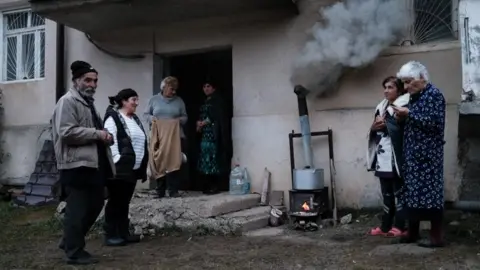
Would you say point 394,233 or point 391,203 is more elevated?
point 391,203

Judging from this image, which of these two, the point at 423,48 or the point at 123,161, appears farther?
the point at 423,48

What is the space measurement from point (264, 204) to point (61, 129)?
3.52 metres

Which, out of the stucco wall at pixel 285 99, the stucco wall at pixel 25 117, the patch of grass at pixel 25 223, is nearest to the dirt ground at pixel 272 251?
the patch of grass at pixel 25 223

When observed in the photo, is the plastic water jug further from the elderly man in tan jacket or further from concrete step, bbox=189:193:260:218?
the elderly man in tan jacket

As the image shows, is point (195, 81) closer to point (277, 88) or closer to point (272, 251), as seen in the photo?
point (277, 88)

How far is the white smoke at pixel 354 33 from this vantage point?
6859 mm

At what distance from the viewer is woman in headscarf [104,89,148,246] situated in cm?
572

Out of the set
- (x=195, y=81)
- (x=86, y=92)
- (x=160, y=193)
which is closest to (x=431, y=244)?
(x=86, y=92)

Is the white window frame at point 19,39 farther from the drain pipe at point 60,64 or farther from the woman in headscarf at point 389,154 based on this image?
the woman in headscarf at point 389,154

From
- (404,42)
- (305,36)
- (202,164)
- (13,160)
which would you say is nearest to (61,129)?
(202,164)

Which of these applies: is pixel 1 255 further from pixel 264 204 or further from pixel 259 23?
pixel 259 23

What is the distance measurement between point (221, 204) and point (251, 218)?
A: 1.38 ft

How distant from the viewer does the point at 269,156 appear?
7.92 metres

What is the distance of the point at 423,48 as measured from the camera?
703 cm
